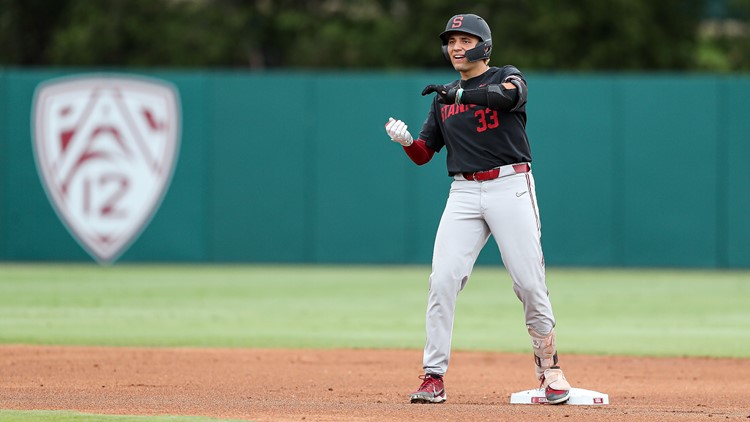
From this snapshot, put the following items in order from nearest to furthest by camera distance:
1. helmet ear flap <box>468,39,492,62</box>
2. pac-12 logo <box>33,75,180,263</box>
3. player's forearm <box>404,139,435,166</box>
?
1. helmet ear flap <box>468,39,492,62</box>
2. player's forearm <box>404,139,435,166</box>
3. pac-12 logo <box>33,75,180,263</box>

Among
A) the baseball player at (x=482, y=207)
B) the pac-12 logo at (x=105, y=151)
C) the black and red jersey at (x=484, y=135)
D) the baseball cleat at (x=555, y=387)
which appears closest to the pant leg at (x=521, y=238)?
the baseball player at (x=482, y=207)

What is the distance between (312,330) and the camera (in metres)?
11.9

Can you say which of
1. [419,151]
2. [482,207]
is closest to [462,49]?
[419,151]

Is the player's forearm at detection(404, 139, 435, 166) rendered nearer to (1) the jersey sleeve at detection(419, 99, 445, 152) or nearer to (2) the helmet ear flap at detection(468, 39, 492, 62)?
(1) the jersey sleeve at detection(419, 99, 445, 152)

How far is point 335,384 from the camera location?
8.27m

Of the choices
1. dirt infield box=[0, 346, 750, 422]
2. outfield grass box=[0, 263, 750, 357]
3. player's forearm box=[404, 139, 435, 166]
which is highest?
player's forearm box=[404, 139, 435, 166]

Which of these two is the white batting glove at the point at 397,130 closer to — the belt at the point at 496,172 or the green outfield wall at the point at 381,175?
the belt at the point at 496,172

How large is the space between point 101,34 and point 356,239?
14.7m

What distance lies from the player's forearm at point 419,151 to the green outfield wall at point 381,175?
38.4ft

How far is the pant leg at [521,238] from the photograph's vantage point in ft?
23.0

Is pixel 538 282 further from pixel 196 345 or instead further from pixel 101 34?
pixel 101 34

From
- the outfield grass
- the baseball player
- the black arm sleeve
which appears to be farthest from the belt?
the outfield grass

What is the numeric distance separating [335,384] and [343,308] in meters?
5.64

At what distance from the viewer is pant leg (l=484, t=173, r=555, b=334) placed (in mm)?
7008
